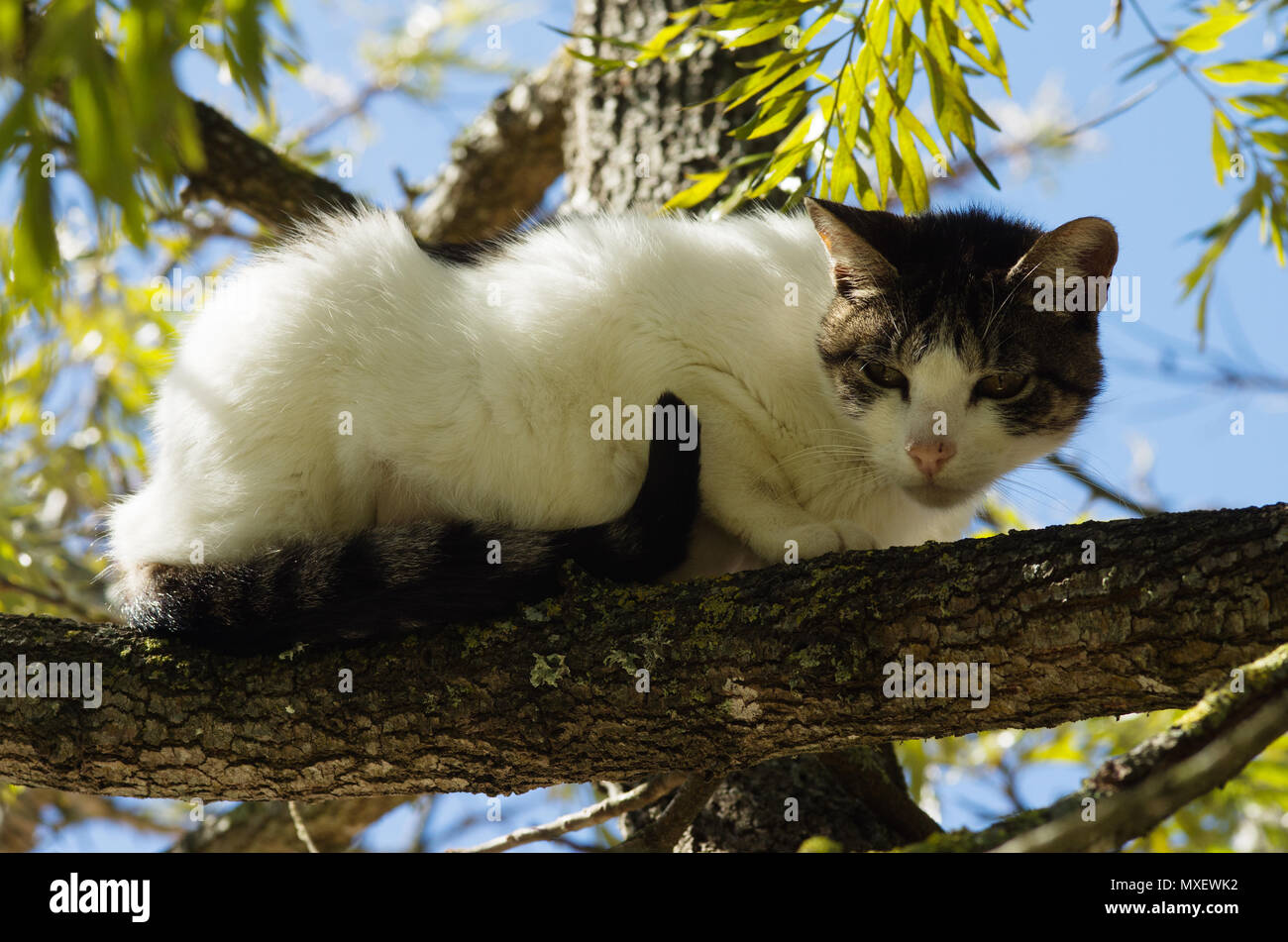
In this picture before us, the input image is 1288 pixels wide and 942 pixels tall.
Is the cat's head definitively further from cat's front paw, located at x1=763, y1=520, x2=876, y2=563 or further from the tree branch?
the tree branch

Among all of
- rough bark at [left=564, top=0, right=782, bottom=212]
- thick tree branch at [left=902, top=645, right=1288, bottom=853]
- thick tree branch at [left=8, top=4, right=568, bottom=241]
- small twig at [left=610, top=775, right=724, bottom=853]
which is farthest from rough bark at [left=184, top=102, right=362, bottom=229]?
thick tree branch at [left=902, top=645, right=1288, bottom=853]

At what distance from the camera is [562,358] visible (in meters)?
2.89

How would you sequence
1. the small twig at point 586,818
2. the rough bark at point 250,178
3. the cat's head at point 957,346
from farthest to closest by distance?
the rough bark at point 250,178 → the small twig at point 586,818 → the cat's head at point 957,346

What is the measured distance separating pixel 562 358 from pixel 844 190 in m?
1.13

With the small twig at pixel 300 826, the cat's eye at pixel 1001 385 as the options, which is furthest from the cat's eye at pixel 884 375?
the small twig at pixel 300 826

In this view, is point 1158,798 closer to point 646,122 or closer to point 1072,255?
point 1072,255

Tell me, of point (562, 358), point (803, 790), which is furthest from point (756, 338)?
point (803, 790)

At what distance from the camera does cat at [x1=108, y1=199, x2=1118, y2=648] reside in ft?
9.25

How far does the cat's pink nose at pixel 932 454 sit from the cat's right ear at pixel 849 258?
495 mm

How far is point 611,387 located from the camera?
9.50 feet

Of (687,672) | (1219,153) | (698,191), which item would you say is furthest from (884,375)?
(1219,153)

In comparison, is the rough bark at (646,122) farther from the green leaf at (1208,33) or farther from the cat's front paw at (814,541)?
the cat's front paw at (814,541)

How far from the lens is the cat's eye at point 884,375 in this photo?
291 centimetres

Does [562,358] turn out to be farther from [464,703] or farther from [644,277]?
[464,703]
